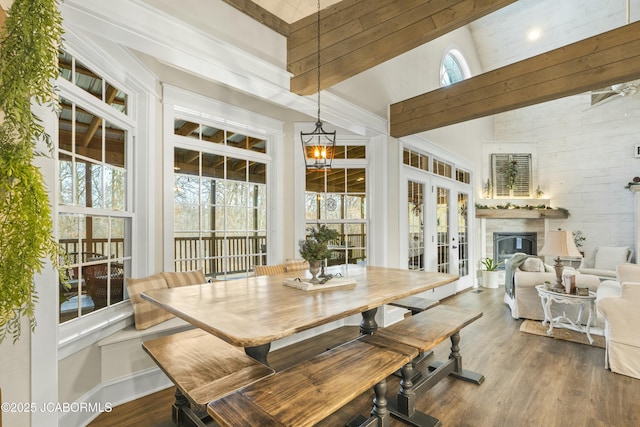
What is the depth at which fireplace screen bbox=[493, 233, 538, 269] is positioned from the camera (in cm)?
735

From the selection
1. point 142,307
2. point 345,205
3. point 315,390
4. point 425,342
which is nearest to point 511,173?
point 345,205

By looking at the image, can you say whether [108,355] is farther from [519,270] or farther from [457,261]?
[457,261]

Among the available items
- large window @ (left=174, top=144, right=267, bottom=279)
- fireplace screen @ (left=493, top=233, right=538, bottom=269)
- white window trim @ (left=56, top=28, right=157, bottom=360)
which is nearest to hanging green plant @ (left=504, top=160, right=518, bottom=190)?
fireplace screen @ (left=493, top=233, right=538, bottom=269)

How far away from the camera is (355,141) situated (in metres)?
4.22

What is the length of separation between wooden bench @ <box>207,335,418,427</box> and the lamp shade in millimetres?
2529

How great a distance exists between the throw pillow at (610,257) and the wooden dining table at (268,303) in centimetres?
581

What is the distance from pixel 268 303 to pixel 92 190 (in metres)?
1.60

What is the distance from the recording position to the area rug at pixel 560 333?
3398mm

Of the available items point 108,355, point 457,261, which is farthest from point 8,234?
point 457,261

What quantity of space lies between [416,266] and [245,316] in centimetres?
401

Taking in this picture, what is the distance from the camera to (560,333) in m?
3.65

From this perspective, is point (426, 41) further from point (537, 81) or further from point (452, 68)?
point (452, 68)

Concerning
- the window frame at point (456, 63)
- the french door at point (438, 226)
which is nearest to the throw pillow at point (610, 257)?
the french door at point (438, 226)

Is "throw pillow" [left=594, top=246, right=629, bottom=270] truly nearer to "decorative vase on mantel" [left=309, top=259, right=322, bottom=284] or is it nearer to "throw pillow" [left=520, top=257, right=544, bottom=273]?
"throw pillow" [left=520, top=257, right=544, bottom=273]
